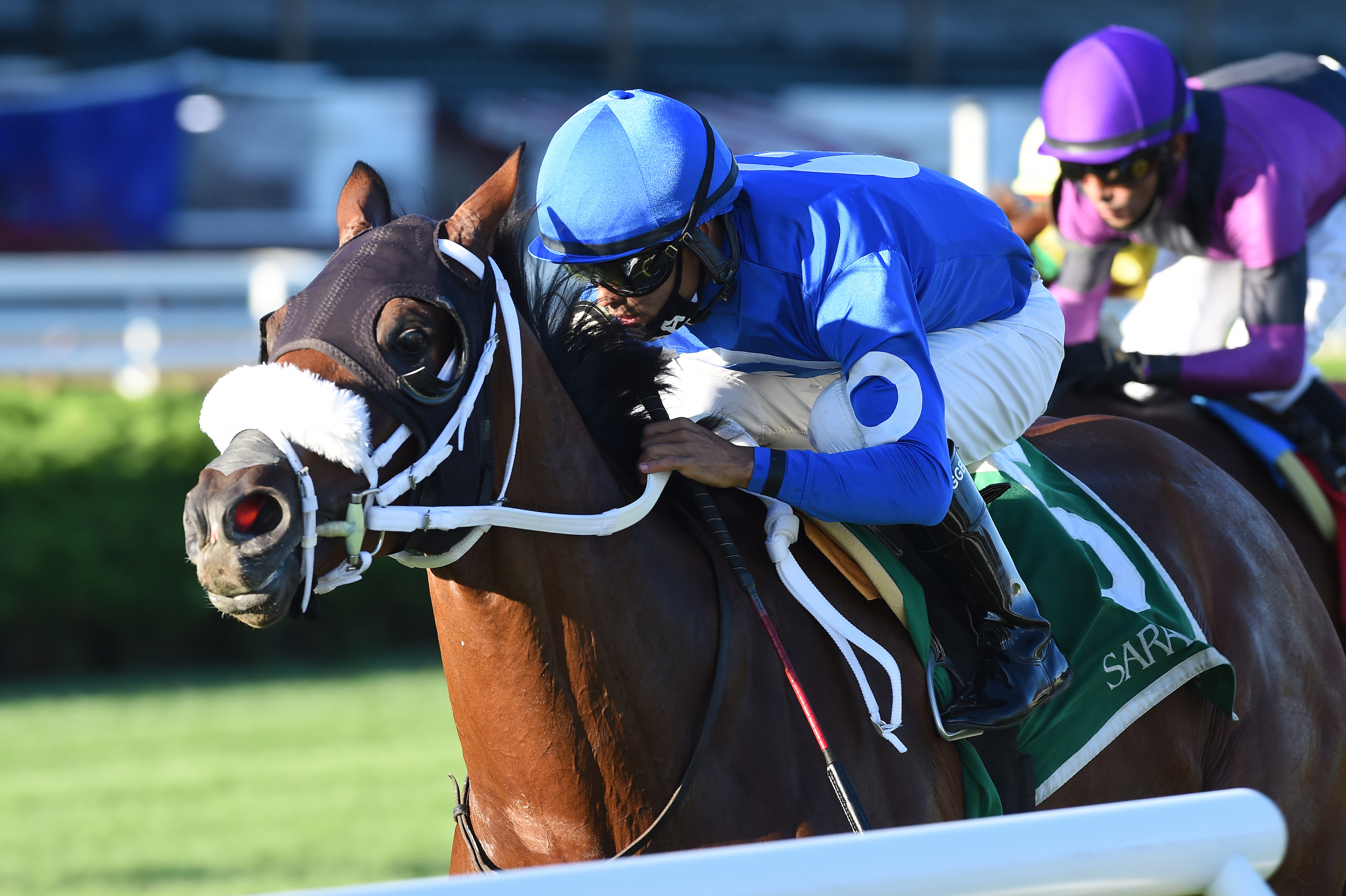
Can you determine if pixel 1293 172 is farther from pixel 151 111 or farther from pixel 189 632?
pixel 151 111

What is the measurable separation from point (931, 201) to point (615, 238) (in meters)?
0.66

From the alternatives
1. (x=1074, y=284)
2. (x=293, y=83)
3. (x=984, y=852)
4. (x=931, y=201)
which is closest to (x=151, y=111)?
(x=293, y=83)

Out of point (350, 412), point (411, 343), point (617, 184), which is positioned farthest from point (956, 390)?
point (350, 412)

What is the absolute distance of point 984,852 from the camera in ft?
4.00

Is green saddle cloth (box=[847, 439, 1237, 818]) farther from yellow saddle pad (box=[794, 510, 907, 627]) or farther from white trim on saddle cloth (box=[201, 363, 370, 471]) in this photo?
white trim on saddle cloth (box=[201, 363, 370, 471])

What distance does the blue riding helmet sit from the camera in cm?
218

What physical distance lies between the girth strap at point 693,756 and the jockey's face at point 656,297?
0.33 metres

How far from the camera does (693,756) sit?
216 cm

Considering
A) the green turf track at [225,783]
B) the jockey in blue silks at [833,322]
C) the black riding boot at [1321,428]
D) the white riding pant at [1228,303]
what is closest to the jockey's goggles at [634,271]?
the jockey in blue silks at [833,322]

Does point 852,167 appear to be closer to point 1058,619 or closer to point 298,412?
point 1058,619

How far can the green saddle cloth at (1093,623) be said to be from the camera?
2598 mm

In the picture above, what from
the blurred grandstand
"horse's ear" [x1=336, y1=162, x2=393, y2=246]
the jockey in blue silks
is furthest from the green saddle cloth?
the blurred grandstand

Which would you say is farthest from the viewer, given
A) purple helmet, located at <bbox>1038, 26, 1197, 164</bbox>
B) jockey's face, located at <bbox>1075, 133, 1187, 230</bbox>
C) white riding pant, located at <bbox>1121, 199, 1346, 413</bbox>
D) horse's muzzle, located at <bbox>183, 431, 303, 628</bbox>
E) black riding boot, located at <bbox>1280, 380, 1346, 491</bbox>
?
white riding pant, located at <bbox>1121, 199, 1346, 413</bbox>

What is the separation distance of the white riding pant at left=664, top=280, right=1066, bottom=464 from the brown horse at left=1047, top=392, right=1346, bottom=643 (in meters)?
1.02
